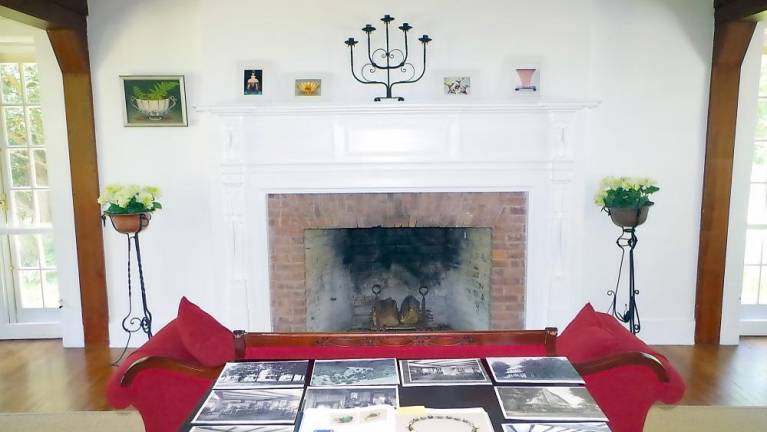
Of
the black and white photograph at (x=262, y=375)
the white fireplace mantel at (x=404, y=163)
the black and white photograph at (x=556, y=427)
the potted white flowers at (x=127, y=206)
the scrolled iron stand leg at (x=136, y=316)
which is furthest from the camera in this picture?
the scrolled iron stand leg at (x=136, y=316)

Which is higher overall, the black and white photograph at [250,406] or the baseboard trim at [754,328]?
the black and white photograph at [250,406]

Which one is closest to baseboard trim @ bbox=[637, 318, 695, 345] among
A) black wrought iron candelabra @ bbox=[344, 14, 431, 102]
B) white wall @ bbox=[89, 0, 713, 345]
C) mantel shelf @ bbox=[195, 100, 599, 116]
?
white wall @ bbox=[89, 0, 713, 345]

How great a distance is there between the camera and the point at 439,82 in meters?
3.35

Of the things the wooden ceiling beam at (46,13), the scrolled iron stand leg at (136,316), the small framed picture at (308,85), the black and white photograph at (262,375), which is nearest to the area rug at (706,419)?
the black and white photograph at (262,375)

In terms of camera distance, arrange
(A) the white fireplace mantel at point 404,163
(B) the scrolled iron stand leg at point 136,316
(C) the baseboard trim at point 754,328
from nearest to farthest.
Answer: (A) the white fireplace mantel at point 404,163
(B) the scrolled iron stand leg at point 136,316
(C) the baseboard trim at point 754,328

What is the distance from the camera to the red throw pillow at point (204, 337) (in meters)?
2.01

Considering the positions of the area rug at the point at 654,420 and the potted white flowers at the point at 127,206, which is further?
the potted white flowers at the point at 127,206

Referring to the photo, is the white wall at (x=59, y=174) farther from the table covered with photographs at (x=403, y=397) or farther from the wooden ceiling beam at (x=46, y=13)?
the table covered with photographs at (x=403, y=397)

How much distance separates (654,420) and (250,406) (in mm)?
2204

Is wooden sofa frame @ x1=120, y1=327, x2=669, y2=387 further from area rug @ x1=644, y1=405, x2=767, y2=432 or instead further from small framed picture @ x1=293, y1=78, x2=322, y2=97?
small framed picture @ x1=293, y1=78, x2=322, y2=97

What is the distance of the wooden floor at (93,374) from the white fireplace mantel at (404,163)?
845 millimetres

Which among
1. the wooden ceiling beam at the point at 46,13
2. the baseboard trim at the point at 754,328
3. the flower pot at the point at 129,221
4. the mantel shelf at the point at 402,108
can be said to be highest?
the wooden ceiling beam at the point at 46,13

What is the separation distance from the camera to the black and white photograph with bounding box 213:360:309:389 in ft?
5.40

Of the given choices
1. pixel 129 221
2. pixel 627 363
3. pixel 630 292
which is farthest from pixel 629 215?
pixel 129 221
